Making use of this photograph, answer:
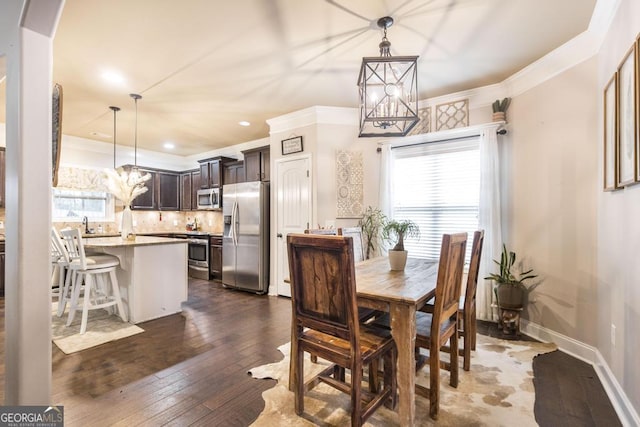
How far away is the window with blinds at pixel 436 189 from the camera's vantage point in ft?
11.4

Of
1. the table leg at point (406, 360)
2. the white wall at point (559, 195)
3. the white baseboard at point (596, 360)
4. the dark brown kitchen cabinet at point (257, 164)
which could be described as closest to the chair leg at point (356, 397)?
the table leg at point (406, 360)

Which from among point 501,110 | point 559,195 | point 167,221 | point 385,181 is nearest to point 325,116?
point 385,181

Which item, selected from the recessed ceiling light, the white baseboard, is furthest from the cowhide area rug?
the recessed ceiling light

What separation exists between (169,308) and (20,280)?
2406 millimetres

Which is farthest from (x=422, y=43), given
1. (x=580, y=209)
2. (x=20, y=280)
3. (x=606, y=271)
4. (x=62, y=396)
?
(x=62, y=396)

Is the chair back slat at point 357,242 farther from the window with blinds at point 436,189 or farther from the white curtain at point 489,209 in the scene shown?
the white curtain at point 489,209

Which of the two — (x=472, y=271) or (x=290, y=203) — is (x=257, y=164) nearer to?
(x=290, y=203)

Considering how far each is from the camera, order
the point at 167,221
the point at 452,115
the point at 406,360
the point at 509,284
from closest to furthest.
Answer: the point at 406,360
the point at 509,284
the point at 452,115
the point at 167,221

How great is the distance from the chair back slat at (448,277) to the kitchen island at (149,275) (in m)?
3.10

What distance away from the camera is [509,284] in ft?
9.37

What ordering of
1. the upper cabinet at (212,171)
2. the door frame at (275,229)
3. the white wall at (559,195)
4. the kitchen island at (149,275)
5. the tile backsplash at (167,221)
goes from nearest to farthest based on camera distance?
the white wall at (559,195), the kitchen island at (149,275), the door frame at (275,229), the upper cabinet at (212,171), the tile backsplash at (167,221)

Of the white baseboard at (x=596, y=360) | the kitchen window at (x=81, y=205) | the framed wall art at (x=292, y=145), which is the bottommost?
the white baseboard at (x=596, y=360)

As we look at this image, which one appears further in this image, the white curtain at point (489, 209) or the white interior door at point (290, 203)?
the white interior door at point (290, 203)

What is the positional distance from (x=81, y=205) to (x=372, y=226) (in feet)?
18.0
